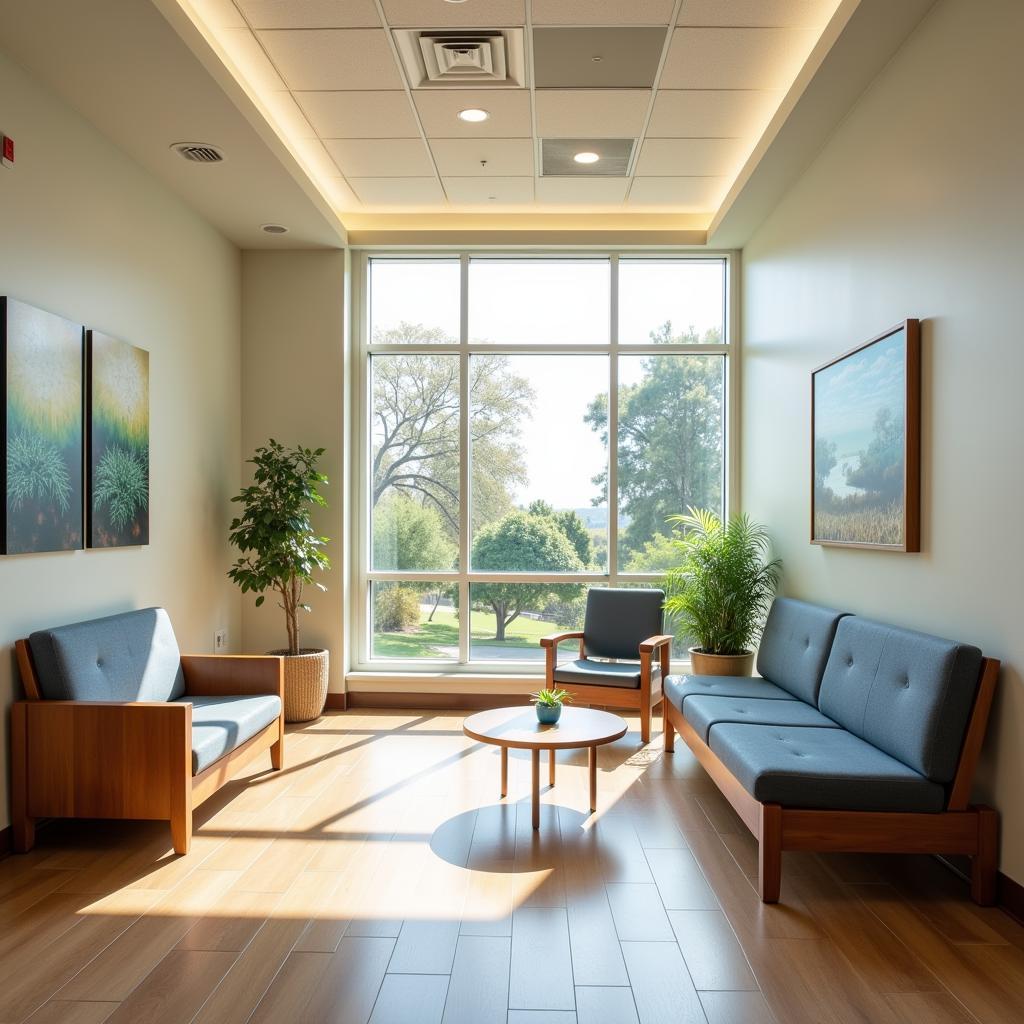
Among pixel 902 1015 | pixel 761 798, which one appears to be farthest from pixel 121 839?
pixel 902 1015

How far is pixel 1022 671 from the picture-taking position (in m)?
2.59

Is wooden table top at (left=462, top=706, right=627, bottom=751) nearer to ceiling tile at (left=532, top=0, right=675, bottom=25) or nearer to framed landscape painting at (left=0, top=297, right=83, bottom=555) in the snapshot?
framed landscape painting at (left=0, top=297, right=83, bottom=555)

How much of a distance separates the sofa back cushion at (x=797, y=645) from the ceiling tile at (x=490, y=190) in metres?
3.03

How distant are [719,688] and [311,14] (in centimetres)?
367

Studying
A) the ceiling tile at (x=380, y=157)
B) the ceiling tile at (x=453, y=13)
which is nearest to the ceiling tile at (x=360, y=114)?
the ceiling tile at (x=380, y=157)

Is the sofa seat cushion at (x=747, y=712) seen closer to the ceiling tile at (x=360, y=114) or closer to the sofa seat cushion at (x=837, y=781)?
the sofa seat cushion at (x=837, y=781)

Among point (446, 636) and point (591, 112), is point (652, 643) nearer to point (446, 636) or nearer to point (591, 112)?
point (446, 636)

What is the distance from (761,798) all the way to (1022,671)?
0.93 m

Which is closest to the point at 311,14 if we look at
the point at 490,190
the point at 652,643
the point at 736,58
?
the point at 736,58

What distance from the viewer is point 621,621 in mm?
5359

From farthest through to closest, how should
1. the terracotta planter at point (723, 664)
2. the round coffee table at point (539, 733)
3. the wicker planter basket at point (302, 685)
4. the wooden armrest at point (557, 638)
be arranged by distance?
1. the wicker planter basket at point (302, 685)
2. the wooden armrest at point (557, 638)
3. the terracotta planter at point (723, 664)
4. the round coffee table at point (539, 733)

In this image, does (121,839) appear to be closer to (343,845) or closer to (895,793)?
(343,845)

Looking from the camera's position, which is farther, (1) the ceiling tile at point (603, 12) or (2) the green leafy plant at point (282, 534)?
(2) the green leafy plant at point (282, 534)

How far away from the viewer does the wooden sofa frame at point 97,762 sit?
3.16 metres
